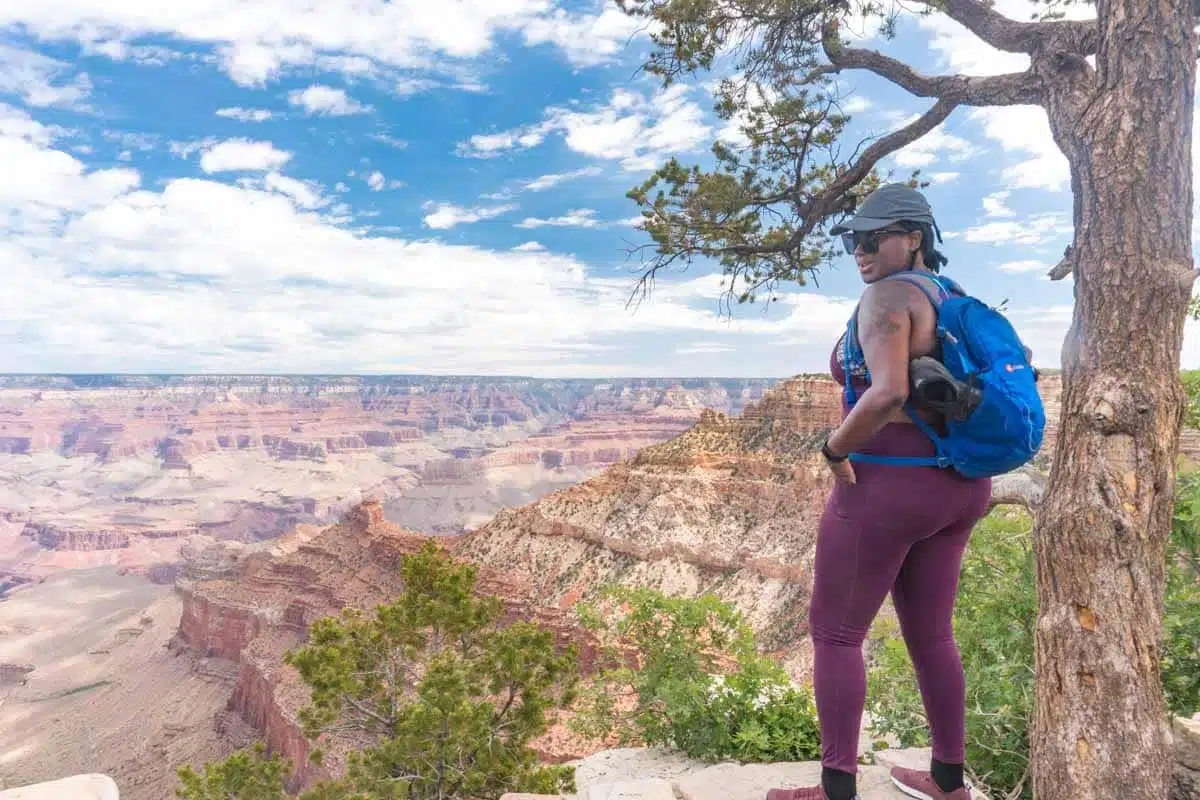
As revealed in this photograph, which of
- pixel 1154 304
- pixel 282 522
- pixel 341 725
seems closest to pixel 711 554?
pixel 341 725

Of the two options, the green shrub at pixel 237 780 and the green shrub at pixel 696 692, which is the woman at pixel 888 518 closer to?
the green shrub at pixel 696 692

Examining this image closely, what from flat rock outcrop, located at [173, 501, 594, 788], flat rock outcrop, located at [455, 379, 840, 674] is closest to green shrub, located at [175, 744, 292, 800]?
flat rock outcrop, located at [173, 501, 594, 788]

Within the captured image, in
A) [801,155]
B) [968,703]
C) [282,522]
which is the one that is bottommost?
[282,522]

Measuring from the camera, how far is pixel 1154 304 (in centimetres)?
261

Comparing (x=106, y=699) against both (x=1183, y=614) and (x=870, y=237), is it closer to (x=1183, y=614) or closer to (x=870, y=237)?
(x=1183, y=614)

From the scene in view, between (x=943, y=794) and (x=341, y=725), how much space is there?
20.3ft

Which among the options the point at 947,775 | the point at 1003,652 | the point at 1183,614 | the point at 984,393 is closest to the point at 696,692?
the point at 947,775

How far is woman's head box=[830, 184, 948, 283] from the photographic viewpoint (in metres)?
2.49

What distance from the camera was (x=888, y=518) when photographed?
241 centimetres

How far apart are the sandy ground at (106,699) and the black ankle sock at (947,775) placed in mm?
36897

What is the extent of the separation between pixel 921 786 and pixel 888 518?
1.34 m

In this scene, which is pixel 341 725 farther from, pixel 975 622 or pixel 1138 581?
pixel 1138 581

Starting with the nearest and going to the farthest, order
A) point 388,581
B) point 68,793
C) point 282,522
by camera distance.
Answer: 1. point 68,793
2. point 388,581
3. point 282,522

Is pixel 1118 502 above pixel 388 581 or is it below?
above
